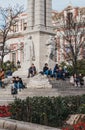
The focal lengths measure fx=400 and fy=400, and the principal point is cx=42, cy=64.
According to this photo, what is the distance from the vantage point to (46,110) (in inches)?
534

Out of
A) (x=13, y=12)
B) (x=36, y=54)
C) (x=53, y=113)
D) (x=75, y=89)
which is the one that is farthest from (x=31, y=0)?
(x=53, y=113)

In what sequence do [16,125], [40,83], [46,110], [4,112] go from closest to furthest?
[16,125] < [46,110] < [4,112] < [40,83]

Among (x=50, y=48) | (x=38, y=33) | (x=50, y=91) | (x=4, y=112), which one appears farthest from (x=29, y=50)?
(x=4, y=112)

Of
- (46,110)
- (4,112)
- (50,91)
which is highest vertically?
(46,110)

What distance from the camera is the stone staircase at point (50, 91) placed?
25.8 m

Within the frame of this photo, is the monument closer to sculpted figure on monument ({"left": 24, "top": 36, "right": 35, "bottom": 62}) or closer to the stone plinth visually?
sculpted figure on monument ({"left": 24, "top": 36, "right": 35, "bottom": 62})

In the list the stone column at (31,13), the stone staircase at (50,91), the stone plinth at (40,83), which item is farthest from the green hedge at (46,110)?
the stone column at (31,13)

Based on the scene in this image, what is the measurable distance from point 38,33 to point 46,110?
21396 millimetres

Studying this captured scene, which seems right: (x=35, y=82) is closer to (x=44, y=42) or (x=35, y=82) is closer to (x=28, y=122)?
(x=44, y=42)

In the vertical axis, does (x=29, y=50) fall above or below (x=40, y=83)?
above

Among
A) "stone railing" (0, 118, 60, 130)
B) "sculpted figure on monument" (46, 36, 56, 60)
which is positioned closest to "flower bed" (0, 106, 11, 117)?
"stone railing" (0, 118, 60, 130)

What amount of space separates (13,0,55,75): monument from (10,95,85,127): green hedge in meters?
19.5

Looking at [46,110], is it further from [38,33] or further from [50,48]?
[38,33]

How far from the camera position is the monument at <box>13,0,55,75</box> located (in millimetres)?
34438
